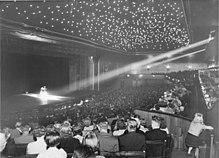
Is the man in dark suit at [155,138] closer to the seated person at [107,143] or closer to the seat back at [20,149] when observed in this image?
the seated person at [107,143]

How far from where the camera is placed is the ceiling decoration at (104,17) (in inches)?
236

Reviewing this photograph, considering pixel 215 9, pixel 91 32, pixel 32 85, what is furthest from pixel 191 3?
pixel 32 85

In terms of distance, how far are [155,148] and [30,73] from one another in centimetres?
632

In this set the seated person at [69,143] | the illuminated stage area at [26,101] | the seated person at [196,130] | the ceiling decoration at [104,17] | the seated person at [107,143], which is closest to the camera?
the seated person at [69,143]

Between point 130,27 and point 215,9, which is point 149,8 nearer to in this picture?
point 215,9

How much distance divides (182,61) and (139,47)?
246 centimetres

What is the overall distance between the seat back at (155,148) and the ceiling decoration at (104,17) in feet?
10.1

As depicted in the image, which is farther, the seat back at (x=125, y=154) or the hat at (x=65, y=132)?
the hat at (x=65, y=132)

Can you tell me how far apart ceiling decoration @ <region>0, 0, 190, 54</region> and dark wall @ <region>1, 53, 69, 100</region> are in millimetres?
1219

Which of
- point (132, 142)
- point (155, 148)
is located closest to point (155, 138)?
point (155, 148)

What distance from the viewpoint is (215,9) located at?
559cm

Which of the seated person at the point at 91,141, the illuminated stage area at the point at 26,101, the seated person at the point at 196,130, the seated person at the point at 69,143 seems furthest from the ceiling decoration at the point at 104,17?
the seated person at the point at 91,141

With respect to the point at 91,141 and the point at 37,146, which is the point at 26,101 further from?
the point at 91,141

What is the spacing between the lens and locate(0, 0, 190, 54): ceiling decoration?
5988 mm
